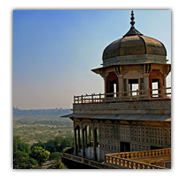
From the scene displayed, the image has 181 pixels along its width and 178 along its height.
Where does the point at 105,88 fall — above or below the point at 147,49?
below

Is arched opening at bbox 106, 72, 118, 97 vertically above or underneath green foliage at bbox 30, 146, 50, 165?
above

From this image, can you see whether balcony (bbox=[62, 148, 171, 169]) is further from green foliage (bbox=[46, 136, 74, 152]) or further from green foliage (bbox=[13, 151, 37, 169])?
green foliage (bbox=[46, 136, 74, 152])

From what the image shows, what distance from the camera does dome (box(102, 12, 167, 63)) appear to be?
16.0 meters

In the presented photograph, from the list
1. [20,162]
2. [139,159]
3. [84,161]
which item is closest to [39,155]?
[20,162]

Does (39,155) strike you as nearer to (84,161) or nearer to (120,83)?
(84,161)

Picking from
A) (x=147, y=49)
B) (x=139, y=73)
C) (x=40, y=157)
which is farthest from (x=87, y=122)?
(x=40, y=157)

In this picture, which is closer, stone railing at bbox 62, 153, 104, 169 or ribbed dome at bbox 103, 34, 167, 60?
stone railing at bbox 62, 153, 104, 169

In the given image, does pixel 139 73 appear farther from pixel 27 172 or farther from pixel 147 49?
pixel 27 172

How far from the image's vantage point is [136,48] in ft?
52.9

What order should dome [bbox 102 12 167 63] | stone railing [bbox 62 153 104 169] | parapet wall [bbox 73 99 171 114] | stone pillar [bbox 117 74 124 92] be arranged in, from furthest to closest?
1. stone pillar [bbox 117 74 124 92]
2. dome [bbox 102 12 167 63]
3. stone railing [bbox 62 153 104 169]
4. parapet wall [bbox 73 99 171 114]

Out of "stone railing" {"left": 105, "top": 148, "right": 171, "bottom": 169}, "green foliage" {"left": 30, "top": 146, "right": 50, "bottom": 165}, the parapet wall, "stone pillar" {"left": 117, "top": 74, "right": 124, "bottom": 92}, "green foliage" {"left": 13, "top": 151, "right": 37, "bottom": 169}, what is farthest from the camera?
"green foliage" {"left": 30, "top": 146, "right": 50, "bottom": 165}

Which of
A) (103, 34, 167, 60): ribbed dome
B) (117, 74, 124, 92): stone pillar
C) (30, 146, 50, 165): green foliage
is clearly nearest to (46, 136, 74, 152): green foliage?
(30, 146, 50, 165): green foliage

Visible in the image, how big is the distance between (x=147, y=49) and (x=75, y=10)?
6.71 metres
